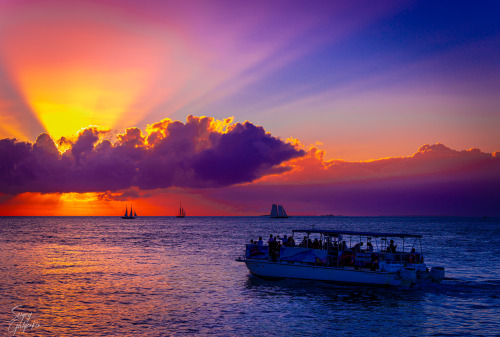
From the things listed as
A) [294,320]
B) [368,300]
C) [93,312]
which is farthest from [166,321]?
[368,300]

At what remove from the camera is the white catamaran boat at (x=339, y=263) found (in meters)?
34.2

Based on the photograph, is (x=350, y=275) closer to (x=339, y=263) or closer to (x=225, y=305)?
(x=339, y=263)

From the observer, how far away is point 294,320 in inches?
977

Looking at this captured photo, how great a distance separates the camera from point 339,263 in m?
36.2

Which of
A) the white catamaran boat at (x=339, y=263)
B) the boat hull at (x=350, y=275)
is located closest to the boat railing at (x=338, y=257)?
the white catamaran boat at (x=339, y=263)

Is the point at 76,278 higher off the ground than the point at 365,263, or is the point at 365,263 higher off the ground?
the point at 365,263

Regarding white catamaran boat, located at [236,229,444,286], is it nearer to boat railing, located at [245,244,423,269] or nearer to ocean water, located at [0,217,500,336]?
boat railing, located at [245,244,423,269]

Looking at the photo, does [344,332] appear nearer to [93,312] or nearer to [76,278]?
[93,312]

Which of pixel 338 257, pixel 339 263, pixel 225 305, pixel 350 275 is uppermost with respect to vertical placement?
pixel 338 257

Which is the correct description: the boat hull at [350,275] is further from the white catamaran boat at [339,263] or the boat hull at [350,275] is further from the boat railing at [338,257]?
the boat railing at [338,257]

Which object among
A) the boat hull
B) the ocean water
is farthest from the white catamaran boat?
the ocean water

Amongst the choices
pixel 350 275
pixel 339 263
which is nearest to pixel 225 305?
pixel 350 275

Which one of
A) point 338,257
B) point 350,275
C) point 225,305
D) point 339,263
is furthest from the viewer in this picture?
point 338,257

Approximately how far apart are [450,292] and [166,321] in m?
23.9
